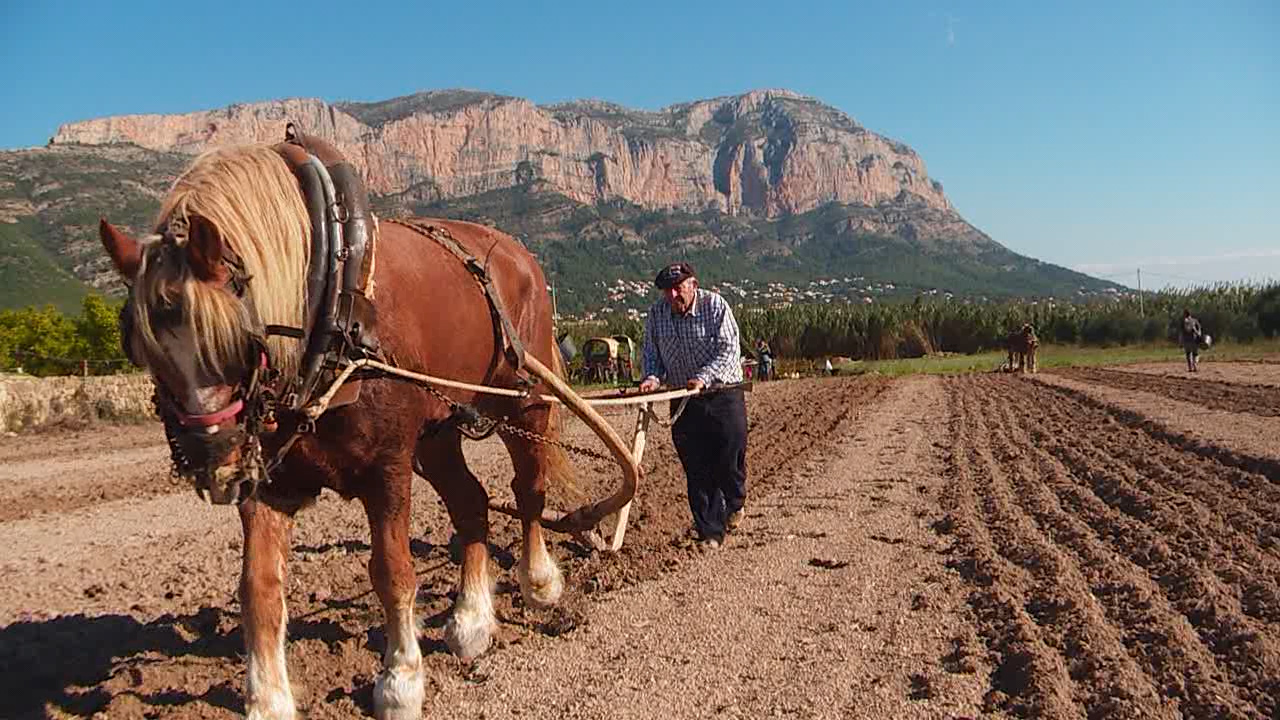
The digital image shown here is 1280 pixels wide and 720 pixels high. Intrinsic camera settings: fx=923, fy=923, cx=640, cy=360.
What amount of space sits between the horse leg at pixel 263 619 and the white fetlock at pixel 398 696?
30 cm

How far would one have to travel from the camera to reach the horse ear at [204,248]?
8.54 feet

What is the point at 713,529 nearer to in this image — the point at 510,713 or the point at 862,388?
the point at 510,713

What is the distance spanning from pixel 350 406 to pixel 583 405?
1475 mm

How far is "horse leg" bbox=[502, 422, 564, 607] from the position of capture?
15.3 ft

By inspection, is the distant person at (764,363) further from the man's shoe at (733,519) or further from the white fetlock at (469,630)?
the white fetlock at (469,630)

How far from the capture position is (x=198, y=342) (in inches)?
102

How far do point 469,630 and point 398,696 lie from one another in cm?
78

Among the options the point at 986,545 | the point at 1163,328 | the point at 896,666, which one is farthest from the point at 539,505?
the point at 1163,328

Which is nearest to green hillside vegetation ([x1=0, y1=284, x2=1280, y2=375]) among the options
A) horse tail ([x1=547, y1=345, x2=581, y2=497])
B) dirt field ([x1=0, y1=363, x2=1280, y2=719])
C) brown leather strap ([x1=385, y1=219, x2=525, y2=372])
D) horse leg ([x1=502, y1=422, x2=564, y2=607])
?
dirt field ([x1=0, y1=363, x2=1280, y2=719])

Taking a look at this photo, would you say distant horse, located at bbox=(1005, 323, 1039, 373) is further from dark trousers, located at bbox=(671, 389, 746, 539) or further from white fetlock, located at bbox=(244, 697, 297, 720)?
white fetlock, located at bbox=(244, 697, 297, 720)

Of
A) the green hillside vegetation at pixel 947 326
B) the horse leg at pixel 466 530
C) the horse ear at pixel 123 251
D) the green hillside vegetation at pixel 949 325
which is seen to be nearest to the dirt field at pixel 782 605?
the horse leg at pixel 466 530

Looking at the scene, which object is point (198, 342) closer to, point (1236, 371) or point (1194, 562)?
point (1194, 562)

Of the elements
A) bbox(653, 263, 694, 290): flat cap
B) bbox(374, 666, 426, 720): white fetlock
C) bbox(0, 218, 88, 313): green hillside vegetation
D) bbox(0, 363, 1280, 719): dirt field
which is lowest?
bbox(0, 363, 1280, 719): dirt field

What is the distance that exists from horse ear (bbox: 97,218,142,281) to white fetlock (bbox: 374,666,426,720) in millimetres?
1600
